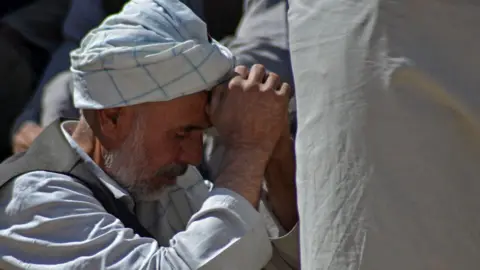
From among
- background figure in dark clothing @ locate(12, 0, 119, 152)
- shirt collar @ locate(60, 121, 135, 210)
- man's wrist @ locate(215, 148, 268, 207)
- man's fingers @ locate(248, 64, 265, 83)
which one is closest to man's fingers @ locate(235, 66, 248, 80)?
man's fingers @ locate(248, 64, 265, 83)

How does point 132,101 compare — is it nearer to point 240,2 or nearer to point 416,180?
point 416,180

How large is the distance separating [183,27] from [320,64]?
579mm

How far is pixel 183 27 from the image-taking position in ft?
7.73

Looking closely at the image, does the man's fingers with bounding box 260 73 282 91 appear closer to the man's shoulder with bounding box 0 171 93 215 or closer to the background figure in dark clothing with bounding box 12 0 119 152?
the man's shoulder with bounding box 0 171 93 215

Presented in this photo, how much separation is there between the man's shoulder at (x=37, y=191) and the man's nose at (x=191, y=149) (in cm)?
24

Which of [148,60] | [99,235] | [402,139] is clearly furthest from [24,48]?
[402,139]

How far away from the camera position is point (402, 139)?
1.79 m

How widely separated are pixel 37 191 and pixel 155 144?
11.5 inches

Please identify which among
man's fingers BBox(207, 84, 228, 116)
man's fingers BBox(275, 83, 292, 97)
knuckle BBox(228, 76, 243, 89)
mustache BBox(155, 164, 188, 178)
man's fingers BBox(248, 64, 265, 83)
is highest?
man's fingers BBox(248, 64, 265, 83)

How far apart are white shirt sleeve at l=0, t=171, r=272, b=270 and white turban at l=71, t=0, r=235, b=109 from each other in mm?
241

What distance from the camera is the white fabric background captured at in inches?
69.8

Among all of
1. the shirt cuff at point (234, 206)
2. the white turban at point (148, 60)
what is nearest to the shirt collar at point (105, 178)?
the white turban at point (148, 60)

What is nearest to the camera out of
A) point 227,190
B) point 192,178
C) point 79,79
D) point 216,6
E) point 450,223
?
point 450,223

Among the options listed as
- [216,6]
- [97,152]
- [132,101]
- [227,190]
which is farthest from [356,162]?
[216,6]
